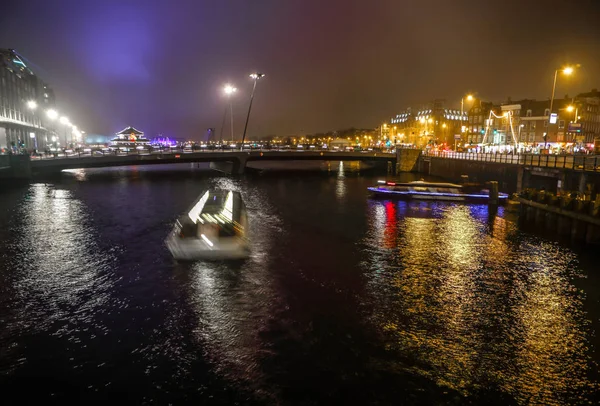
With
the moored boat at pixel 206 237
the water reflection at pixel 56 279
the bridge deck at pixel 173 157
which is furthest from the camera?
the bridge deck at pixel 173 157

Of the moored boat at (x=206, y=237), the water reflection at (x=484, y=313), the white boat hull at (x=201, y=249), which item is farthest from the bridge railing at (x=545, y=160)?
the white boat hull at (x=201, y=249)

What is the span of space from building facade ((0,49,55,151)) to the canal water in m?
76.0

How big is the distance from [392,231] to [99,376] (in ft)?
76.6

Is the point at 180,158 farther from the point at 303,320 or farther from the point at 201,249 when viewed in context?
the point at 303,320

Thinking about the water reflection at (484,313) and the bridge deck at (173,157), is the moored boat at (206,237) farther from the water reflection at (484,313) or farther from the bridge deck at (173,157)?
the bridge deck at (173,157)

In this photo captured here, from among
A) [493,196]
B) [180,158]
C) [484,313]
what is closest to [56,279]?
[484,313]

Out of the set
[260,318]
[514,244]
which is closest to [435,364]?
[260,318]

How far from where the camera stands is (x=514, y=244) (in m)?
26.7

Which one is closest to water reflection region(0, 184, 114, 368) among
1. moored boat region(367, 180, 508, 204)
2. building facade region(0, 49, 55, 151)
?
moored boat region(367, 180, 508, 204)

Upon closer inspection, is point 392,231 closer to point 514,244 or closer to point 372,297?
point 514,244

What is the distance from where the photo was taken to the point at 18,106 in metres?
108

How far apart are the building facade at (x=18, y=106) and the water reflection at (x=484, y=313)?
85.5 meters

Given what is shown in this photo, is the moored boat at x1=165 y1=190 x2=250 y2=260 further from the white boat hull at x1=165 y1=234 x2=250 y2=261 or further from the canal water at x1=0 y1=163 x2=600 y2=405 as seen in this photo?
the canal water at x1=0 y1=163 x2=600 y2=405

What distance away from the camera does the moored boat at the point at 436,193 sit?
1785 inches
